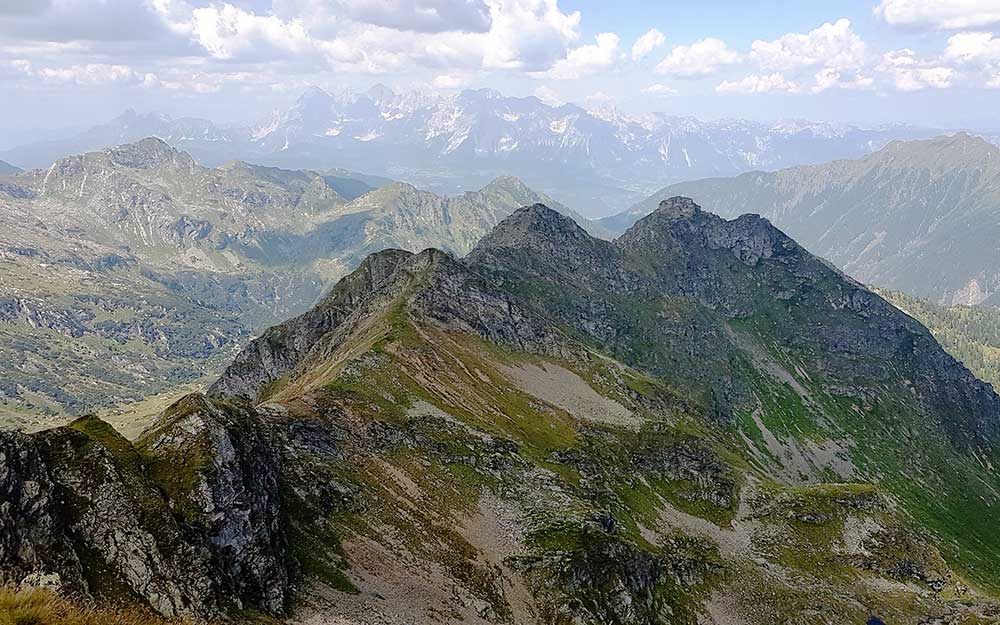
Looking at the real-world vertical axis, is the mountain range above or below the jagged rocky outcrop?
below

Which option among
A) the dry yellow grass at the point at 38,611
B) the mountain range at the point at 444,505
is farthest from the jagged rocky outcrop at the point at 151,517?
the dry yellow grass at the point at 38,611

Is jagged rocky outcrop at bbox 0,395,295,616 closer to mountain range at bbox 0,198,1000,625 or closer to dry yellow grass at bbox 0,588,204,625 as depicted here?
mountain range at bbox 0,198,1000,625

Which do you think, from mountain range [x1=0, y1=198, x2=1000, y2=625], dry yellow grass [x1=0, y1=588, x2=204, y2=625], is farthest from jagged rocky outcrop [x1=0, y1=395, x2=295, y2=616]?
dry yellow grass [x1=0, y1=588, x2=204, y2=625]

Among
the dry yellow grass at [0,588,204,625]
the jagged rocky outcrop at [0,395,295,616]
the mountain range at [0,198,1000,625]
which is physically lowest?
the mountain range at [0,198,1000,625]

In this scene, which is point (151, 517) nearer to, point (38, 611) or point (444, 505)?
point (38, 611)

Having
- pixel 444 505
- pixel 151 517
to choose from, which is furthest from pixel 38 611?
pixel 444 505

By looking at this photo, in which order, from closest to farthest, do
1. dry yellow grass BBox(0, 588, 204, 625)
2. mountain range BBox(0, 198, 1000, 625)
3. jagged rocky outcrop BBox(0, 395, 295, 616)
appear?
1. dry yellow grass BBox(0, 588, 204, 625)
2. jagged rocky outcrop BBox(0, 395, 295, 616)
3. mountain range BBox(0, 198, 1000, 625)

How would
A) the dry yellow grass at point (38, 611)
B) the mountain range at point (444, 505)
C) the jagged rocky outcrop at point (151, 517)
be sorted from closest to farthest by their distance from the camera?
1. the dry yellow grass at point (38, 611)
2. the jagged rocky outcrop at point (151, 517)
3. the mountain range at point (444, 505)

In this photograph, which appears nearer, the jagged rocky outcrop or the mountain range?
the jagged rocky outcrop

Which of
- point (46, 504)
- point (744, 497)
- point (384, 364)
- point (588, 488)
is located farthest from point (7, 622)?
point (744, 497)

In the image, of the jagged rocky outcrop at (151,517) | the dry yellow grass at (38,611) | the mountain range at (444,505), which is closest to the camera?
the dry yellow grass at (38,611)

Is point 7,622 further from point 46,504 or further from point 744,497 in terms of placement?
point 744,497

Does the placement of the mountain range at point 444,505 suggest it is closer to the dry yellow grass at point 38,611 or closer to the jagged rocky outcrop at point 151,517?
the jagged rocky outcrop at point 151,517
